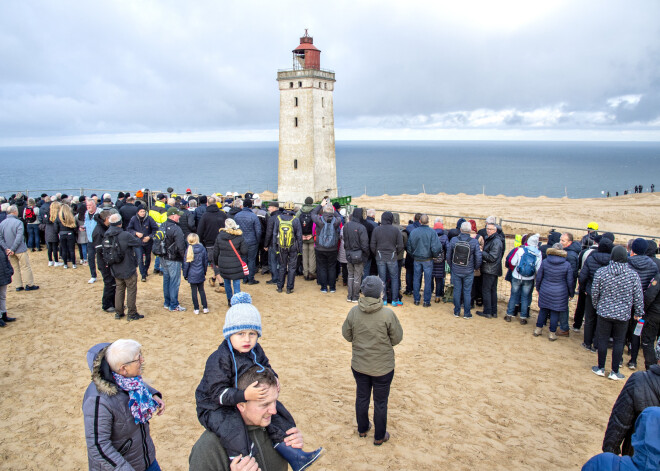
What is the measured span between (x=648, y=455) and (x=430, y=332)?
6.30 metres

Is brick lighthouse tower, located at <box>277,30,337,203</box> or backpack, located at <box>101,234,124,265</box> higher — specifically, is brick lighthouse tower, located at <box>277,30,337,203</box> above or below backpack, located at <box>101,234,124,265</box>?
above

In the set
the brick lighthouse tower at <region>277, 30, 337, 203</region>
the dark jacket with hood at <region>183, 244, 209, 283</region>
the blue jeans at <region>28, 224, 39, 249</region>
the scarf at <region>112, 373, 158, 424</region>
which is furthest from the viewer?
the brick lighthouse tower at <region>277, 30, 337, 203</region>

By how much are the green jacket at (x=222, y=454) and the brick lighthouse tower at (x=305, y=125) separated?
1033 inches

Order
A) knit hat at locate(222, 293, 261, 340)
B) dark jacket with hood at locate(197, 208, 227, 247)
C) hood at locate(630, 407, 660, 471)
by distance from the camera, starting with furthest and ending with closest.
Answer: dark jacket with hood at locate(197, 208, 227, 247), knit hat at locate(222, 293, 261, 340), hood at locate(630, 407, 660, 471)

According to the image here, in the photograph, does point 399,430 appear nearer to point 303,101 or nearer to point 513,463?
point 513,463

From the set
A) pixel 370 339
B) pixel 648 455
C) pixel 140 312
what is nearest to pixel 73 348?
pixel 140 312

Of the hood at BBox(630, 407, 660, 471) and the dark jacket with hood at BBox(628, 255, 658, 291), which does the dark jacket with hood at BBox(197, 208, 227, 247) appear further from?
the hood at BBox(630, 407, 660, 471)

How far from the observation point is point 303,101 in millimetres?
28375

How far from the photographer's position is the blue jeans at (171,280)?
9.28 m

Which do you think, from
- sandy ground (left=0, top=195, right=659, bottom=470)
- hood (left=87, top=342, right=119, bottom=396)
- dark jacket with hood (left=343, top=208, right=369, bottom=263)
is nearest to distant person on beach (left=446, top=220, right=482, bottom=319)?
sandy ground (left=0, top=195, right=659, bottom=470)

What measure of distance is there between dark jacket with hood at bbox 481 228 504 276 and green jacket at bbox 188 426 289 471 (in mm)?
7193

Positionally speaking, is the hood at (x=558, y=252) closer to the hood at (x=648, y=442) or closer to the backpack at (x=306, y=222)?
the backpack at (x=306, y=222)

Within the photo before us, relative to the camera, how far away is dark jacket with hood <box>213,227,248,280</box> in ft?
29.7

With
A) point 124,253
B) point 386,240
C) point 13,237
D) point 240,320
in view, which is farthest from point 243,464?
point 13,237
